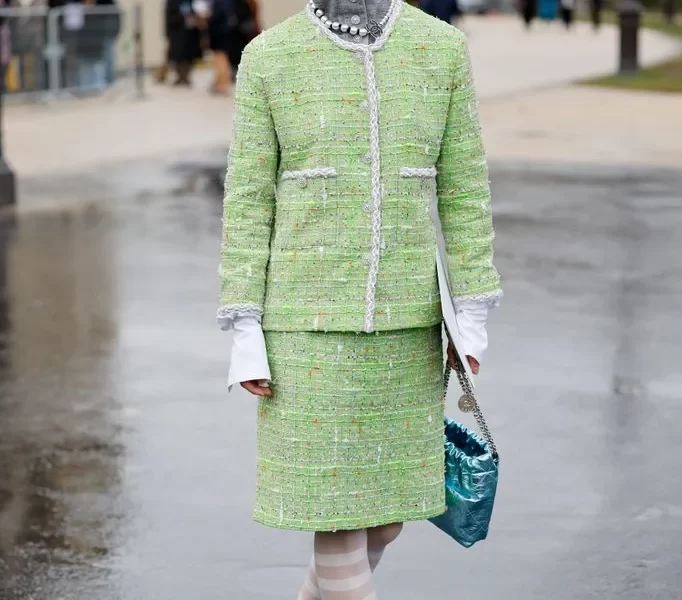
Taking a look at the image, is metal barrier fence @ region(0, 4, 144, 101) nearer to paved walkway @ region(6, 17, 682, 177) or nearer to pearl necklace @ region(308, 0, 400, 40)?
paved walkway @ region(6, 17, 682, 177)

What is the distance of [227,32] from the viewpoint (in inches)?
904

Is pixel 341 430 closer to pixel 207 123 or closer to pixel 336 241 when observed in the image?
pixel 336 241

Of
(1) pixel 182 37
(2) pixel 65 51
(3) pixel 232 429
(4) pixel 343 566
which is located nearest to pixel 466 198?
(4) pixel 343 566

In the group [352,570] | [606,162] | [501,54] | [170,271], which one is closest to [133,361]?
[170,271]

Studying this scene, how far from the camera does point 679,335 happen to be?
818 centimetres

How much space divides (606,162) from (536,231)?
401cm

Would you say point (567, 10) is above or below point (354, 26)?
below

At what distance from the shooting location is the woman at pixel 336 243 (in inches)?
143

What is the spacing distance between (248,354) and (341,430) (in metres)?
0.27

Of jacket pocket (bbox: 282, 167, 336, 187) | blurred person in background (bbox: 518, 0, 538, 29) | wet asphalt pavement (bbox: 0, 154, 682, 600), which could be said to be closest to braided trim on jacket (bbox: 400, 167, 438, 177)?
jacket pocket (bbox: 282, 167, 336, 187)

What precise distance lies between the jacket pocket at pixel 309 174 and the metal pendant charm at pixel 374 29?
319 millimetres

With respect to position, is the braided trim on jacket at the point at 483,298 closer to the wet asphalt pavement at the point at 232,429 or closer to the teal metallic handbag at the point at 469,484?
the teal metallic handbag at the point at 469,484

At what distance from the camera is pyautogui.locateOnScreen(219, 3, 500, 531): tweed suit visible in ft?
11.9

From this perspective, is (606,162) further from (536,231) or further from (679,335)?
(679,335)
